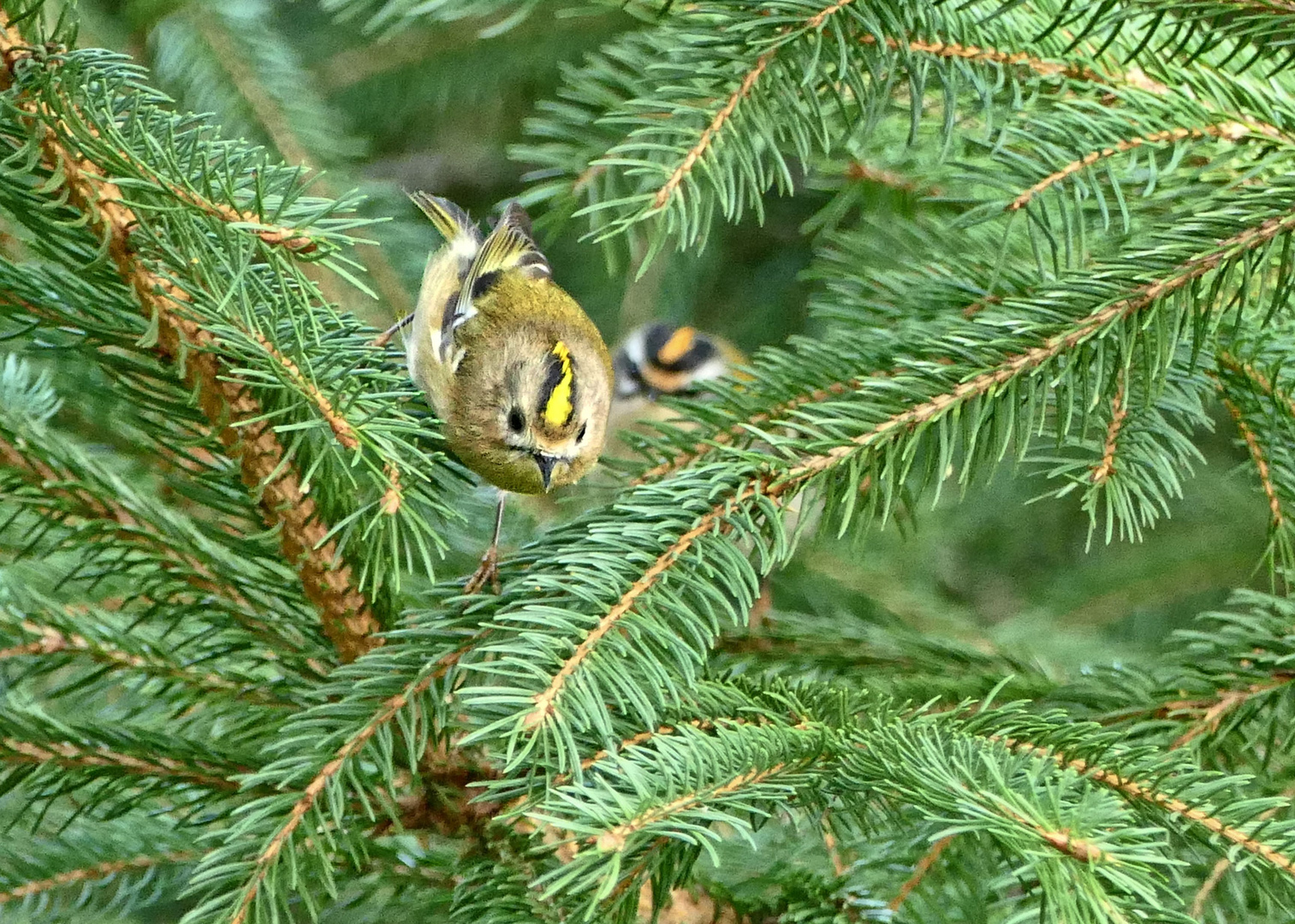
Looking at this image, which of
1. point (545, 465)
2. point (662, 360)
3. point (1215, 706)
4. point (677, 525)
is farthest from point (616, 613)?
point (662, 360)

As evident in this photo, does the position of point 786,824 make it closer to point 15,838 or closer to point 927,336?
point 927,336

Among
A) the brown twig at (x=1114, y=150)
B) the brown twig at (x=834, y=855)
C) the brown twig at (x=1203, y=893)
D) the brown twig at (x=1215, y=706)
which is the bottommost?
the brown twig at (x=1203, y=893)

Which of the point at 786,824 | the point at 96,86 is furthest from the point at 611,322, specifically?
the point at 96,86

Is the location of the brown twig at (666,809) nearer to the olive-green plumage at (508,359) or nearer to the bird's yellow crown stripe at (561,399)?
the olive-green plumage at (508,359)

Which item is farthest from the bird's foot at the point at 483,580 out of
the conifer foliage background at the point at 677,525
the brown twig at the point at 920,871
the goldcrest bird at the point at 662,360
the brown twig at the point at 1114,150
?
the goldcrest bird at the point at 662,360

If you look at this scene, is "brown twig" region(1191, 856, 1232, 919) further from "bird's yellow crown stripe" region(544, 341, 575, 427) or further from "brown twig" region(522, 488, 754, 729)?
"bird's yellow crown stripe" region(544, 341, 575, 427)

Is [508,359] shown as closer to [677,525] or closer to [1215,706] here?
[677,525]

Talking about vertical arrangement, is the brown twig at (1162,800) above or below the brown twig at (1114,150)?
below
